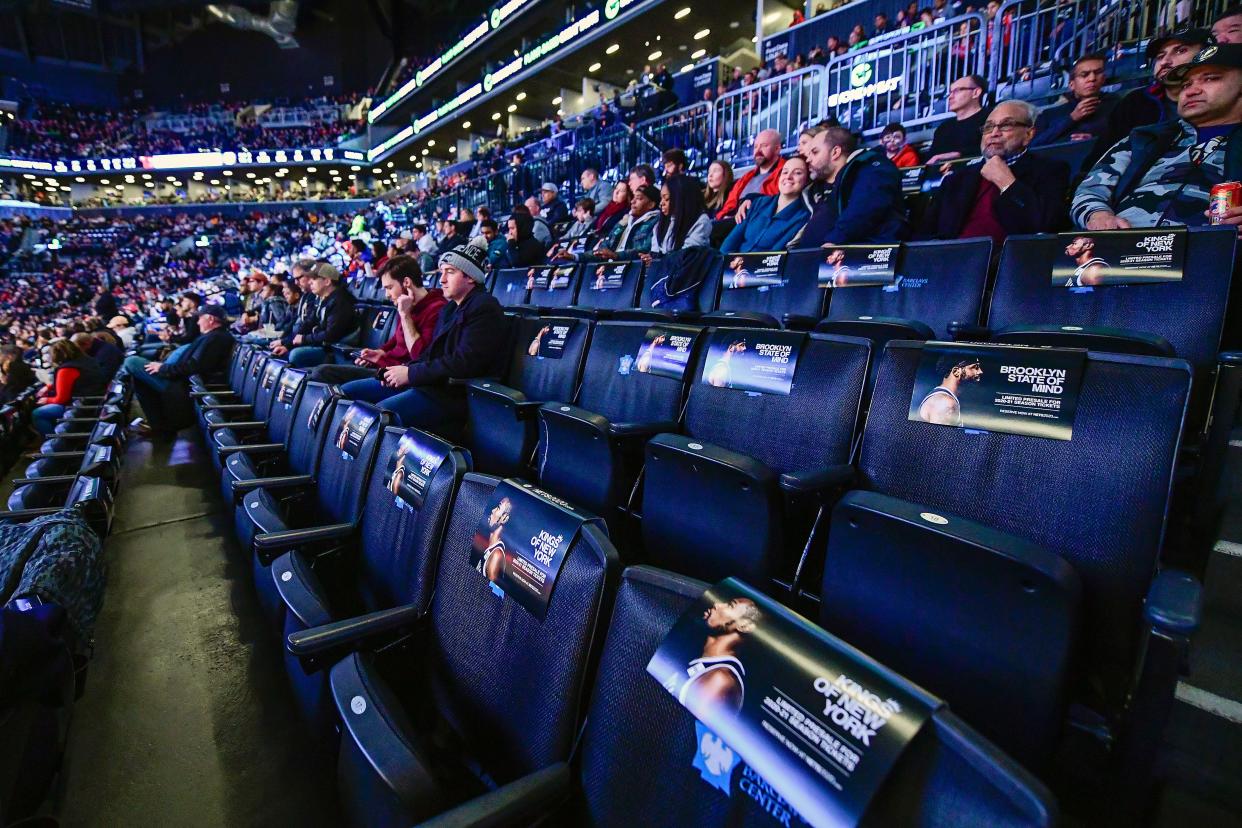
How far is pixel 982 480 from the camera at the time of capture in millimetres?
1187

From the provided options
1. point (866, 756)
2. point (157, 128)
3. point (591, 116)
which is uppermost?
point (157, 128)

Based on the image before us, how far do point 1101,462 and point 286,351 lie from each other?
552cm

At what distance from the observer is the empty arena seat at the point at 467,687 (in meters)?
0.82

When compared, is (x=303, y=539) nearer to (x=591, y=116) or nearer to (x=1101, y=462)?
(x=1101, y=462)

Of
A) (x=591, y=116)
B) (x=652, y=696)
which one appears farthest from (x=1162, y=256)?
(x=591, y=116)

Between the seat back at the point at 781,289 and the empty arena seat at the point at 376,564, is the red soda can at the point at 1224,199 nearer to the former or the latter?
the seat back at the point at 781,289

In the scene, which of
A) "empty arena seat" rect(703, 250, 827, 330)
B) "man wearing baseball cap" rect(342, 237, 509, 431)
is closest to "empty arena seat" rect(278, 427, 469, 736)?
"man wearing baseball cap" rect(342, 237, 509, 431)

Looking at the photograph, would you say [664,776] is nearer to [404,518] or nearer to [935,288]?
[404,518]

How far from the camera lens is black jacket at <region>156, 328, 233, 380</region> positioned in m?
4.60

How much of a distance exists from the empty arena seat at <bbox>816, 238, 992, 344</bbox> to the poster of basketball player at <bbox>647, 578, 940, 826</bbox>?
1.58 meters

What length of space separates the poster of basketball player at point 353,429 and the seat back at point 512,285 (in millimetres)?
3161

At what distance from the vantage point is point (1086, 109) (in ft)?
11.2

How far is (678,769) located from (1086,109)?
450cm

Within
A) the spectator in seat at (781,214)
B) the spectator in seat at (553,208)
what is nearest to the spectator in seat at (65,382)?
the spectator in seat at (553,208)
